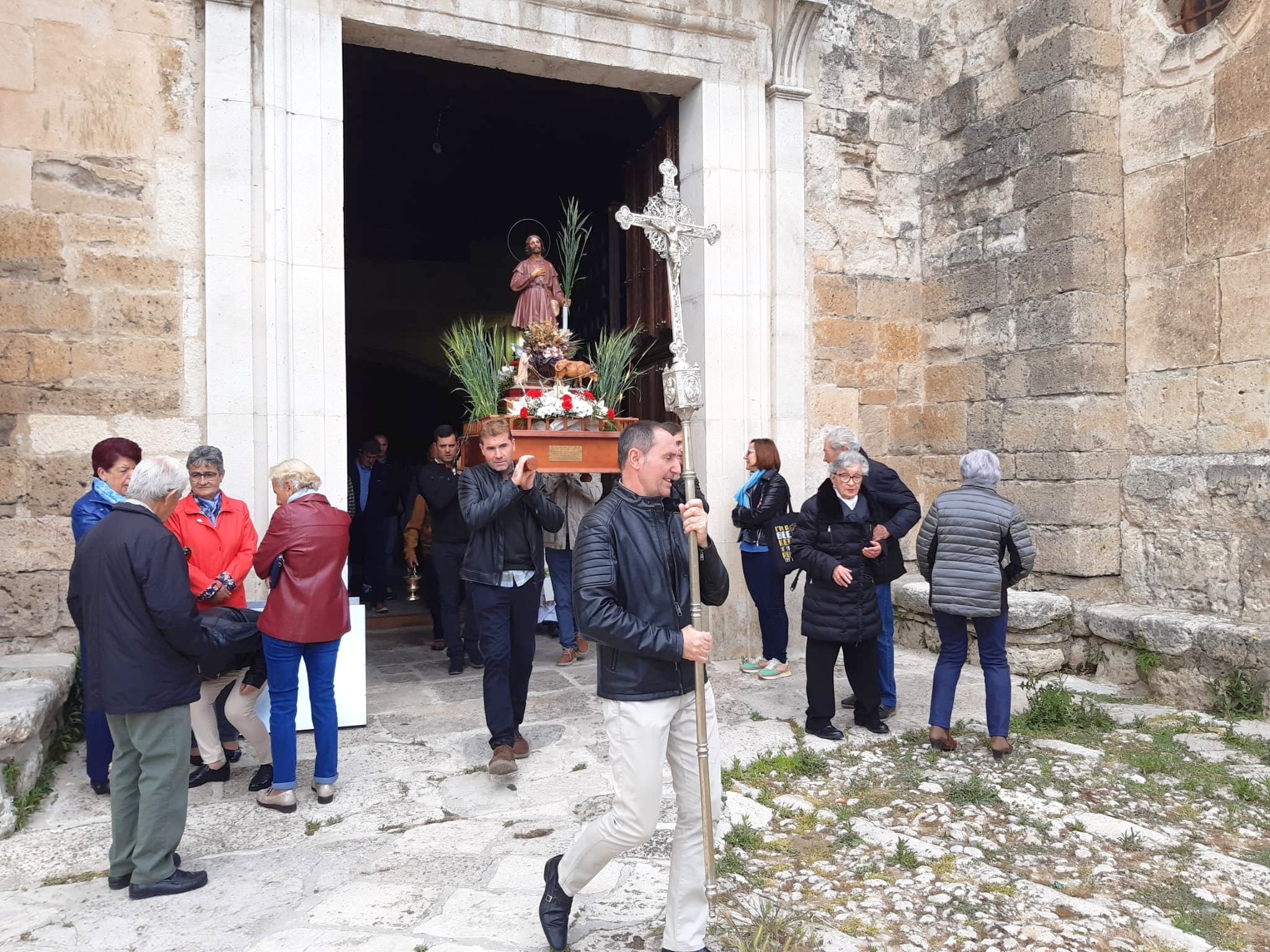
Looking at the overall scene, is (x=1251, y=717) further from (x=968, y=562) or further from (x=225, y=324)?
(x=225, y=324)

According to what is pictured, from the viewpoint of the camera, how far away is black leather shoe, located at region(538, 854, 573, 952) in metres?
2.74

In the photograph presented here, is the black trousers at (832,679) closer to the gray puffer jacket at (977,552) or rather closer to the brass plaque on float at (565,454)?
the gray puffer jacket at (977,552)

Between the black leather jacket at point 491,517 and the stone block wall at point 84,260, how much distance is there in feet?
6.71

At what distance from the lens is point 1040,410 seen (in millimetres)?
6379

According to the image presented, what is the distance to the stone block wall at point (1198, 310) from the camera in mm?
5395

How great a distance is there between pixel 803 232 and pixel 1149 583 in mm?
3332

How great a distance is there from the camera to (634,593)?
277 centimetres

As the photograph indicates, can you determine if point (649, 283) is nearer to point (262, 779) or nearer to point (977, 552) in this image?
point (977, 552)

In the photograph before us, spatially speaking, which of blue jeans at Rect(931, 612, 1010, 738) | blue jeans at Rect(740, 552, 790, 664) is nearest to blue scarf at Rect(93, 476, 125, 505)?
blue jeans at Rect(740, 552, 790, 664)

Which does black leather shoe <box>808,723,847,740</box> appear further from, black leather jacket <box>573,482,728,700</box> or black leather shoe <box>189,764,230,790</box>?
black leather shoe <box>189,764,230,790</box>

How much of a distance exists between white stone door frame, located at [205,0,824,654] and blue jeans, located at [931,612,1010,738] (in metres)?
2.18

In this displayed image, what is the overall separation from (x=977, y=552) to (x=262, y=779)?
135 inches

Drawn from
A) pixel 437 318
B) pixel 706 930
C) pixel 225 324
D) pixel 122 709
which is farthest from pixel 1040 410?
pixel 437 318

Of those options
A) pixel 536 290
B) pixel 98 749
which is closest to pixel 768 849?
pixel 98 749
